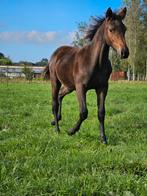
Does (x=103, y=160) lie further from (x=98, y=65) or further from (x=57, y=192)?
(x=98, y=65)

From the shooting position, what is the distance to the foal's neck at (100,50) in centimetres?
825

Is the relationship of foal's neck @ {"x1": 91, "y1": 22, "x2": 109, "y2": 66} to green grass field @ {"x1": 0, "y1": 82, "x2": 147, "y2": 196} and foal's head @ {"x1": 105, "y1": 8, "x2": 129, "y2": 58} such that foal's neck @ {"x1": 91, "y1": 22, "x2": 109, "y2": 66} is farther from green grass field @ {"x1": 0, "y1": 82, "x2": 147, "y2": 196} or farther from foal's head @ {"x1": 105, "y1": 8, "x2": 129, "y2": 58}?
green grass field @ {"x1": 0, "y1": 82, "x2": 147, "y2": 196}

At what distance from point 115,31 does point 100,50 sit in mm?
637

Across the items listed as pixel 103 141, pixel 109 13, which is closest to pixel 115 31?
pixel 109 13

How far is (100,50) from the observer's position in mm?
8281

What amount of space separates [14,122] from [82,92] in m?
2.80

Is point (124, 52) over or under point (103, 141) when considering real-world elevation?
over

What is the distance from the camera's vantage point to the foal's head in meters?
7.63

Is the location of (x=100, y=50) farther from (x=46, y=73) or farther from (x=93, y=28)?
(x=46, y=73)

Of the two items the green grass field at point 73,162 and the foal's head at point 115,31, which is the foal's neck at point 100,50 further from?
the green grass field at point 73,162

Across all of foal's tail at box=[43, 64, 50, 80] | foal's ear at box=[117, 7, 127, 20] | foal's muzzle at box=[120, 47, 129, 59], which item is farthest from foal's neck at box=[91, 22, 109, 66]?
foal's tail at box=[43, 64, 50, 80]

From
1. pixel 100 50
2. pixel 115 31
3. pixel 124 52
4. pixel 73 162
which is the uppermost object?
pixel 115 31

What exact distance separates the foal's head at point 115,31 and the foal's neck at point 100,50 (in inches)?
8.0

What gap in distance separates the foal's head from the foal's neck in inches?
8.0
